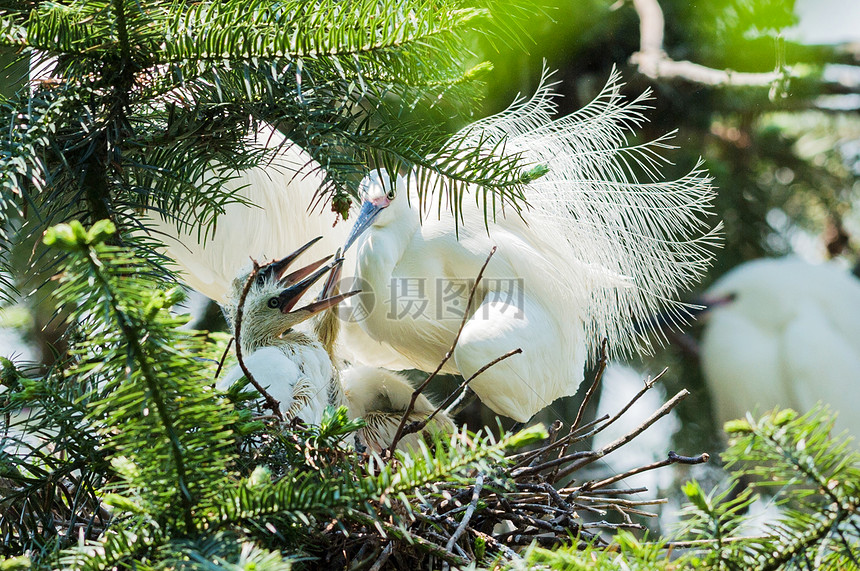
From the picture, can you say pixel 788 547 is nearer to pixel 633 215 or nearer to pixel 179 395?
pixel 179 395

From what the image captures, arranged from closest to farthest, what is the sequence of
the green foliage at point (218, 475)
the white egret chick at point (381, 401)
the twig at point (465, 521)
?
the green foliage at point (218, 475), the twig at point (465, 521), the white egret chick at point (381, 401)

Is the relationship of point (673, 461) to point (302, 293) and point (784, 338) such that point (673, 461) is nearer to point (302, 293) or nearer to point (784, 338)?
point (302, 293)

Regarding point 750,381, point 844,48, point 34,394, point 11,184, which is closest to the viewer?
point 11,184

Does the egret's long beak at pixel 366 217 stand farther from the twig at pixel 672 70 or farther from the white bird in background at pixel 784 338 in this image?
the white bird in background at pixel 784 338

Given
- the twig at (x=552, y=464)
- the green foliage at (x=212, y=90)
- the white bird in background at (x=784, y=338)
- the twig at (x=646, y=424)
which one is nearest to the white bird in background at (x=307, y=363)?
the twig at (x=552, y=464)

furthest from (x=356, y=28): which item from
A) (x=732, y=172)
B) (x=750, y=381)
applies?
(x=750, y=381)

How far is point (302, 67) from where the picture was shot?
0.83 metres

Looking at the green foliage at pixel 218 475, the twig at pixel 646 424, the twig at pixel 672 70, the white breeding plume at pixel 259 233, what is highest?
the twig at pixel 672 70

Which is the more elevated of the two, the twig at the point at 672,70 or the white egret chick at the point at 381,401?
the twig at the point at 672,70

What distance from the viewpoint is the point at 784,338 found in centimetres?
404

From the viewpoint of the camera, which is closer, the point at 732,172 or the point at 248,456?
the point at 248,456

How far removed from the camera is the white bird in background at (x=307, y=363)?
1626 mm

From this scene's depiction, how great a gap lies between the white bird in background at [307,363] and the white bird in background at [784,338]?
2.00 meters

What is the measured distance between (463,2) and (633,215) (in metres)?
1.21
